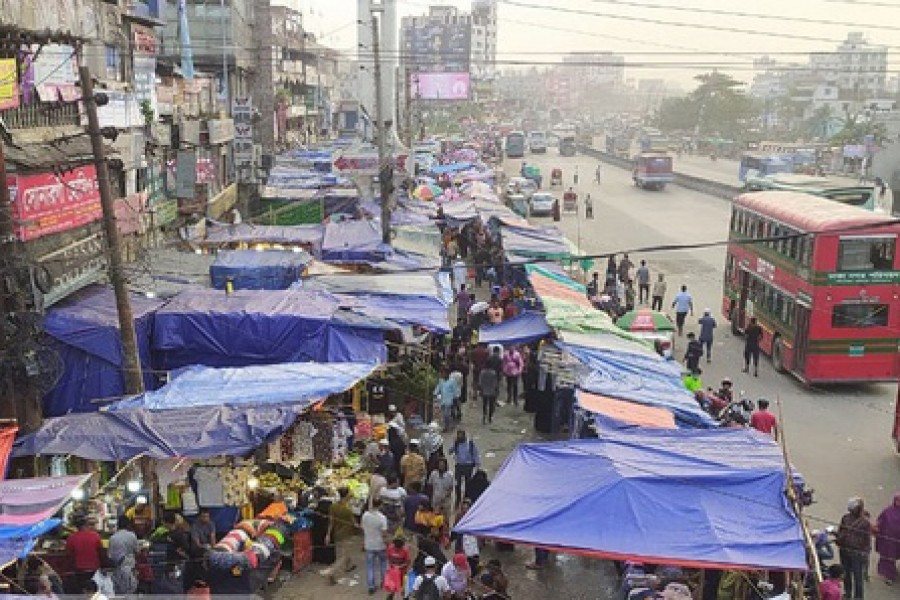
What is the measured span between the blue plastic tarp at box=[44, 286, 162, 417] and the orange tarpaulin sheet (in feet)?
24.0

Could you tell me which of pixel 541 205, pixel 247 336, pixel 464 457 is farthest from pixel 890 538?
pixel 541 205

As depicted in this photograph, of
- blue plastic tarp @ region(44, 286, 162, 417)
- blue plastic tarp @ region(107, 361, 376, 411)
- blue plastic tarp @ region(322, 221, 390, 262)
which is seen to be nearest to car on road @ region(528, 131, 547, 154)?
blue plastic tarp @ region(322, 221, 390, 262)

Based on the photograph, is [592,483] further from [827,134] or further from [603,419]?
[827,134]

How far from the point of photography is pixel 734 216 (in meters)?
24.8

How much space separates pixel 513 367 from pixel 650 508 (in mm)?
9177

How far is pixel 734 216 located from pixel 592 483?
17.7 metres

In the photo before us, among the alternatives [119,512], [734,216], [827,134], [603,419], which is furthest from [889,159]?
[827,134]

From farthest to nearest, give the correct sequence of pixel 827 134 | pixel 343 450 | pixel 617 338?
pixel 827 134 < pixel 617 338 < pixel 343 450

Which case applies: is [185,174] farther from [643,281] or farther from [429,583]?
[429,583]

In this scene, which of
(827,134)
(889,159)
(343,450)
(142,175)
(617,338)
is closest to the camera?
(343,450)

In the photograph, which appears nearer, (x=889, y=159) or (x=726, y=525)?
(x=726, y=525)

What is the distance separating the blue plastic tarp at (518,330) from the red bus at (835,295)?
528 centimetres

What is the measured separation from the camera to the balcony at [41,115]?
15.9 metres

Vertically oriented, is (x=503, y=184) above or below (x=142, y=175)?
below
